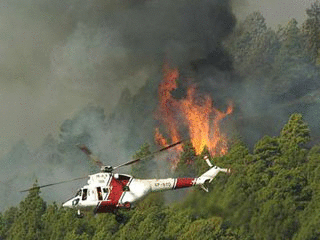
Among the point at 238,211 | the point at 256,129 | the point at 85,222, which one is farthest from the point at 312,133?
the point at 238,211

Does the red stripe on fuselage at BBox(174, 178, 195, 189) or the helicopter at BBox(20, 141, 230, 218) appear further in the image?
the red stripe on fuselage at BBox(174, 178, 195, 189)

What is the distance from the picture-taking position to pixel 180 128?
19962cm

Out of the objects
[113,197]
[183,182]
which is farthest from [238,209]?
[113,197]

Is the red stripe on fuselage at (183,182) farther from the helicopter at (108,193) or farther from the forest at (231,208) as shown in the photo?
the forest at (231,208)

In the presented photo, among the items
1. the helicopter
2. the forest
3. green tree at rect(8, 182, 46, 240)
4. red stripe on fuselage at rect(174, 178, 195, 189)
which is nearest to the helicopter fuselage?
the helicopter

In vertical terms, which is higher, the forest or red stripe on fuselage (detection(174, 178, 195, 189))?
the forest

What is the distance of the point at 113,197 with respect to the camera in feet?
200

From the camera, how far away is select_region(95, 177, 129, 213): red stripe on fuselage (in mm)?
60812

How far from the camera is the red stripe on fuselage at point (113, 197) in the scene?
60.8 meters

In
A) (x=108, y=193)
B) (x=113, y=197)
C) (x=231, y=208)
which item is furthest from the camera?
(x=231, y=208)

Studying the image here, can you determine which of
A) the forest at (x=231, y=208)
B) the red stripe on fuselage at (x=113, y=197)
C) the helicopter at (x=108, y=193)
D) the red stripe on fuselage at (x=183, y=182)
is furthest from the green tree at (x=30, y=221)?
the red stripe on fuselage at (x=113, y=197)

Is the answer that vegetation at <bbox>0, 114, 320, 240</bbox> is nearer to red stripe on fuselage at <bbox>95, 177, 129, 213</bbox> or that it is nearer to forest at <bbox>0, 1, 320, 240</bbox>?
forest at <bbox>0, 1, 320, 240</bbox>

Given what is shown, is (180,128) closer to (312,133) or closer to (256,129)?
(256,129)

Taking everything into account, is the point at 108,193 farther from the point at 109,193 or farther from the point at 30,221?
the point at 30,221
